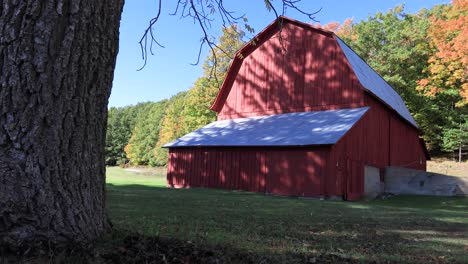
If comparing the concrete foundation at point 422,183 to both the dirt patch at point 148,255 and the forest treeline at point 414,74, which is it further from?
the dirt patch at point 148,255

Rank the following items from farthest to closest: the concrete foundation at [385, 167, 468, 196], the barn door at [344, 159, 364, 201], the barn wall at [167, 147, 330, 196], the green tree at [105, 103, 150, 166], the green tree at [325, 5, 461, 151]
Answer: the green tree at [105, 103, 150, 166], the green tree at [325, 5, 461, 151], the concrete foundation at [385, 167, 468, 196], the barn door at [344, 159, 364, 201], the barn wall at [167, 147, 330, 196]

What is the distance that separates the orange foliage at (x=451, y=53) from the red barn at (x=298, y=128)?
4780mm

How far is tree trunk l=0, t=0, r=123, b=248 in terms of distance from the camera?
279cm

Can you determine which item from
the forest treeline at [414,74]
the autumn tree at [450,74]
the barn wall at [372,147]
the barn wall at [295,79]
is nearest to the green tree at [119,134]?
the forest treeline at [414,74]

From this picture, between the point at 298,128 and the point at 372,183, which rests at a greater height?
the point at 298,128

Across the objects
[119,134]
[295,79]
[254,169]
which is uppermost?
[295,79]

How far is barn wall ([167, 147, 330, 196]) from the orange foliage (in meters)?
13.9

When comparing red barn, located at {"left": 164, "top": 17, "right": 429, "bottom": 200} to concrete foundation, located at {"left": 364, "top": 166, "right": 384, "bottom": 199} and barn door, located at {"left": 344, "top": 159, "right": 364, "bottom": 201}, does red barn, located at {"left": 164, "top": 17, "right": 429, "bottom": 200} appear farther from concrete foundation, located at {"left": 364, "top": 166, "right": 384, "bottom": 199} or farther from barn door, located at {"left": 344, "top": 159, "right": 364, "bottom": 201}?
concrete foundation, located at {"left": 364, "top": 166, "right": 384, "bottom": 199}

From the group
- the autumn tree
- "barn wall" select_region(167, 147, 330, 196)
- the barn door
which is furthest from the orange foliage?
"barn wall" select_region(167, 147, 330, 196)

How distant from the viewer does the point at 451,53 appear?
27.0 meters

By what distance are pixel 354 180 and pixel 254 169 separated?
467cm

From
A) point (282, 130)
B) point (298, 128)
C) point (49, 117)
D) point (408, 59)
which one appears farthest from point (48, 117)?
point (408, 59)

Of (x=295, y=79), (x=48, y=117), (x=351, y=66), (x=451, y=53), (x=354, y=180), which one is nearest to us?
(x=48, y=117)

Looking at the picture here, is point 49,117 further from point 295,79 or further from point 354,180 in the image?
point 295,79
